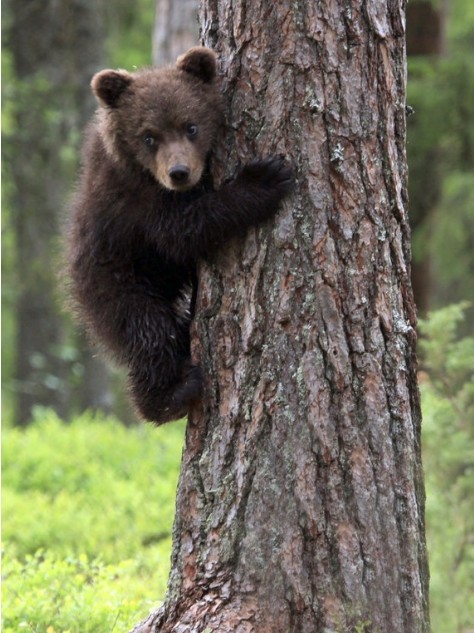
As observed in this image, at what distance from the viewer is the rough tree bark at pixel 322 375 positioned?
422 cm

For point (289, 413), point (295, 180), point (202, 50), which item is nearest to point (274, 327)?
point (289, 413)

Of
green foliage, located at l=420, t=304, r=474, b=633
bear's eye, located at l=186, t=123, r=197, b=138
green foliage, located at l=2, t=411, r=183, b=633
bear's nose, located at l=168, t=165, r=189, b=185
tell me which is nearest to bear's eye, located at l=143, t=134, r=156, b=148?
bear's eye, located at l=186, t=123, r=197, b=138

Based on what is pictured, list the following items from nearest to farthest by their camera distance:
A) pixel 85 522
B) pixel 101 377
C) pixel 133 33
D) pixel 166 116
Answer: pixel 166 116, pixel 85 522, pixel 101 377, pixel 133 33

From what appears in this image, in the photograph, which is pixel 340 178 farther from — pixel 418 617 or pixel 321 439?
pixel 418 617

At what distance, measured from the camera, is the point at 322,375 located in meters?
4.23

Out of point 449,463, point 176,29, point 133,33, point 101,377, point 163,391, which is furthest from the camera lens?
point 133,33

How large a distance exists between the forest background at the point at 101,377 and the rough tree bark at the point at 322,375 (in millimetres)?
1267

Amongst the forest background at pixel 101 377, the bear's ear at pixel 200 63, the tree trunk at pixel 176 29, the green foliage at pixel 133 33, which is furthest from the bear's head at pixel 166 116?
the green foliage at pixel 133 33

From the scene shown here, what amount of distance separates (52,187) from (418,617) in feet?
37.8

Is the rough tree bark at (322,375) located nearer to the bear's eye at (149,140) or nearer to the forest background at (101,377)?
the bear's eye at (149,140)

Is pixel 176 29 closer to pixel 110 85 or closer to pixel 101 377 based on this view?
pixel 101 377

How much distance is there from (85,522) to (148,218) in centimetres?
358

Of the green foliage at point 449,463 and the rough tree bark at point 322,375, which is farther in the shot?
the green foliage at point 449,463

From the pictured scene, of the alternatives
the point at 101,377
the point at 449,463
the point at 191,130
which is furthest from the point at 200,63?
the point at 101,377
